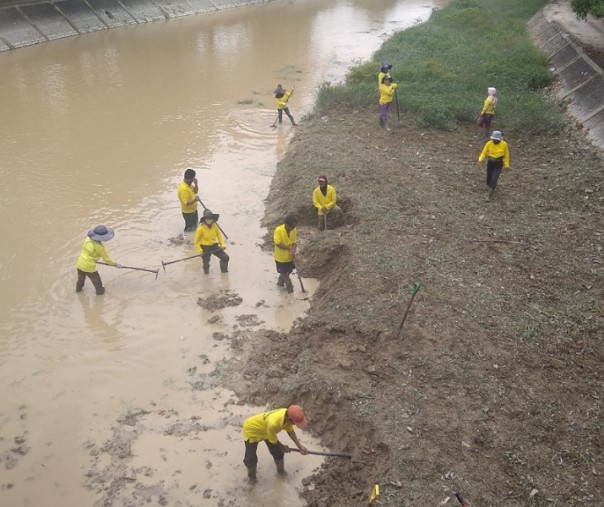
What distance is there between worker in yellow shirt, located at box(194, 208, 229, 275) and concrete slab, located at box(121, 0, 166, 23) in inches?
949

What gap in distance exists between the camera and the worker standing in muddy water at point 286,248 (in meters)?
8.22

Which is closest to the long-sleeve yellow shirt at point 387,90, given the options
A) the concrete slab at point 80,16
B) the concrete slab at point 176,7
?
the concrete slab at point 80,16

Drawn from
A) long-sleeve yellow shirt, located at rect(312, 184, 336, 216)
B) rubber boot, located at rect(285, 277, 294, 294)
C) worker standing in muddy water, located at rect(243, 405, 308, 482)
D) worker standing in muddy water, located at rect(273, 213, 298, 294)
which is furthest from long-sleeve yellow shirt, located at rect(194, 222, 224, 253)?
worker standing in muddy water, located at rect(243, 405, 308, 482)

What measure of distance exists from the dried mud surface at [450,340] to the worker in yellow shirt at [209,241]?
1.43 metres

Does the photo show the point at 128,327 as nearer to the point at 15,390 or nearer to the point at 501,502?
the point at 15,390

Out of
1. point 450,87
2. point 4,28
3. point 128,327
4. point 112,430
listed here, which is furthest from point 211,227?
point 4,28

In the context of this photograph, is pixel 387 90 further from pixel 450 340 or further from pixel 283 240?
pixel 450 340

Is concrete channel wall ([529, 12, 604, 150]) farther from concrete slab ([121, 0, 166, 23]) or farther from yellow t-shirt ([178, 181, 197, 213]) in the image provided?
concrete slab ([121, 0, 166, 23])

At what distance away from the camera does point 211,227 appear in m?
8.95

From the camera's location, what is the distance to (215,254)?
9297 millimetres

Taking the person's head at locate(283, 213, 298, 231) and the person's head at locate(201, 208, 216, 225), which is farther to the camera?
the person's head at locate(201, 208, 216, 225)

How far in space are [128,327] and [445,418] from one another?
198 inches

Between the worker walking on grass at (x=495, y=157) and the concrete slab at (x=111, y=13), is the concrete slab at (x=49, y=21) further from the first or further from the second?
the worker walking on grass at (x=495, y=157)

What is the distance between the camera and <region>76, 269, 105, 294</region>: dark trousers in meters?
8.70
